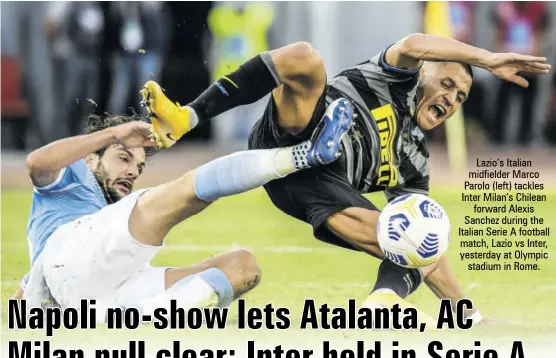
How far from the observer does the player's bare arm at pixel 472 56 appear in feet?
17.5

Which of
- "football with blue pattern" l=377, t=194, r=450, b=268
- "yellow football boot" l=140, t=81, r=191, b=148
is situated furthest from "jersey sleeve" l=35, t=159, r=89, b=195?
"football with blue pattern" l=377, t=194, r=450, b=268

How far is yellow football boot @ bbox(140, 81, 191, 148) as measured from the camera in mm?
5387

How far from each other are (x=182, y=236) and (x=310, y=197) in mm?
3391

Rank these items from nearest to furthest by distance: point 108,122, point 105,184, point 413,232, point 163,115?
point 413,232 → point 163,115 → point 105,184 → point 108,122

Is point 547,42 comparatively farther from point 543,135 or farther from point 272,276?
point 272,276

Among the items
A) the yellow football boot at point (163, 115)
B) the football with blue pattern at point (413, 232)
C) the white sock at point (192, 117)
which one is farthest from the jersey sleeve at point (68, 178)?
the football with blue pattern at point (413, 232)

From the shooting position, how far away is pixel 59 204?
573 centimetres

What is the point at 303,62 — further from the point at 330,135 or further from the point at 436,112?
the point at 436,112

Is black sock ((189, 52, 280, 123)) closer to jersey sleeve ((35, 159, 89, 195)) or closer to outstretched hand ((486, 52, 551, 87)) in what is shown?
jersey sleeve ((35, 159, 89, 195))

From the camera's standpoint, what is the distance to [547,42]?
39.3 feet

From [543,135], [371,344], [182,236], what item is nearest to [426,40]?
[371,344]

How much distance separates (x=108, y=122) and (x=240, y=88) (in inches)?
34.6

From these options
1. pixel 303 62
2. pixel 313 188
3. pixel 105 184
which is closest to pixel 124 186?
pixel 105 184

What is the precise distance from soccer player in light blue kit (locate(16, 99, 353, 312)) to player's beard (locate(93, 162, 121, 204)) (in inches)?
7.8
